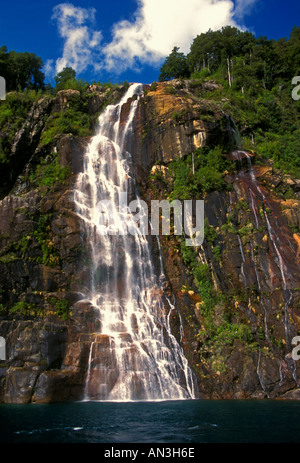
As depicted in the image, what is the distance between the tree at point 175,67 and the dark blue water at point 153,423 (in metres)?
43.3

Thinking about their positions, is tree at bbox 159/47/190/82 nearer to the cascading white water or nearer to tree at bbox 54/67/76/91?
tree at bbox 54/67/76/91

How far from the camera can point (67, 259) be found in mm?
23688

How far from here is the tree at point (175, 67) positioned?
160 feet

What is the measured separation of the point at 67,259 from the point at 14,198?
5662mm

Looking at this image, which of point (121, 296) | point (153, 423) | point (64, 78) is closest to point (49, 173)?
point (121, 296)

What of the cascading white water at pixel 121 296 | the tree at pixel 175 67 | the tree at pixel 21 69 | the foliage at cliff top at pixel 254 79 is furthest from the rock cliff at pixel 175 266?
the tree at pixel 175 67

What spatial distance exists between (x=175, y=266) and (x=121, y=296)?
166 inches

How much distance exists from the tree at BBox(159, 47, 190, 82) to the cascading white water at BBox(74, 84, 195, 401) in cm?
1946

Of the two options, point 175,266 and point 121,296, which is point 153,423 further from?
point 175,266

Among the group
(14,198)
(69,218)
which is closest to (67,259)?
(69,218)

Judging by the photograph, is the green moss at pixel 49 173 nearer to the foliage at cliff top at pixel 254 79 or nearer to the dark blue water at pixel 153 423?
the dark blue water at pixel 153 423

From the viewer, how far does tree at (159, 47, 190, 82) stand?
4875cm

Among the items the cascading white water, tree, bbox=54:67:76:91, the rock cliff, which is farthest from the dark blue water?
tree, bbox=54:67:76:91

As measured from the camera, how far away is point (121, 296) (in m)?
22.9
